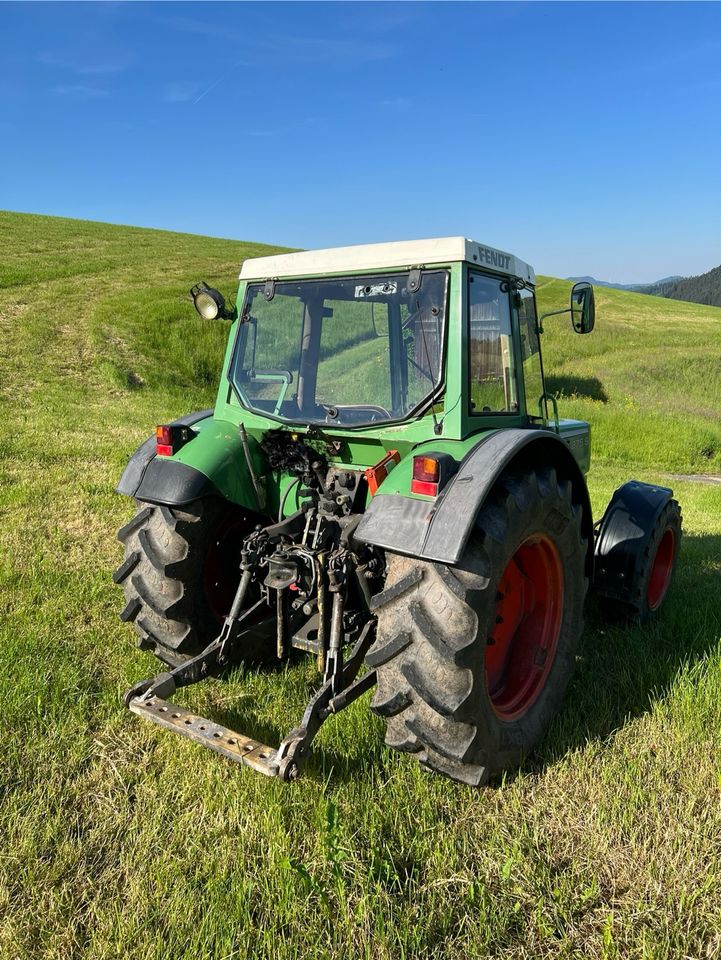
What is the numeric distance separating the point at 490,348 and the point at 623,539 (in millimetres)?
1716

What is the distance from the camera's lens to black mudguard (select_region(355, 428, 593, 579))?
2.51m

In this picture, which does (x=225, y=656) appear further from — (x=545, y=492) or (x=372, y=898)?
(x=545, y=492)

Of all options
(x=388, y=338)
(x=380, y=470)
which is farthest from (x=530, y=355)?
(x=380, y=470)

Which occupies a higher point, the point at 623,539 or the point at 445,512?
the point at 445,512

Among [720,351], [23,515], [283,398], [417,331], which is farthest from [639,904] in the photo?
[720,351]

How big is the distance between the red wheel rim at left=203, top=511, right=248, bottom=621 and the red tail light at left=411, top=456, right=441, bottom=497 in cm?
128

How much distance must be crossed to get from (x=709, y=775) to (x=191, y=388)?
39.6ft

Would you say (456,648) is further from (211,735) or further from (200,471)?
(200,471)

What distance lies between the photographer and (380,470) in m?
3.12

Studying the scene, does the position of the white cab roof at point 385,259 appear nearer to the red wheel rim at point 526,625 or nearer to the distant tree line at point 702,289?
the red wheel rim at point 526,625

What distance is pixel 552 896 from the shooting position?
231cm

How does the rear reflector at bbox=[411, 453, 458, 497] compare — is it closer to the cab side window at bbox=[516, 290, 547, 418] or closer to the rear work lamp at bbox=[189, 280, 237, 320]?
the cab side window at bbox=[516, 290, 547, 418]

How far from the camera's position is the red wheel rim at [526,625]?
329 centimetres

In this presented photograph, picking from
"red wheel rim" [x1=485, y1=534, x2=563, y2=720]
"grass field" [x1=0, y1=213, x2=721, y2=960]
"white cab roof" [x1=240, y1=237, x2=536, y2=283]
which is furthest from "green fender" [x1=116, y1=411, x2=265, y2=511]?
"red wheel rim" [x1=485, y1=534, x2=563, y2=720]
